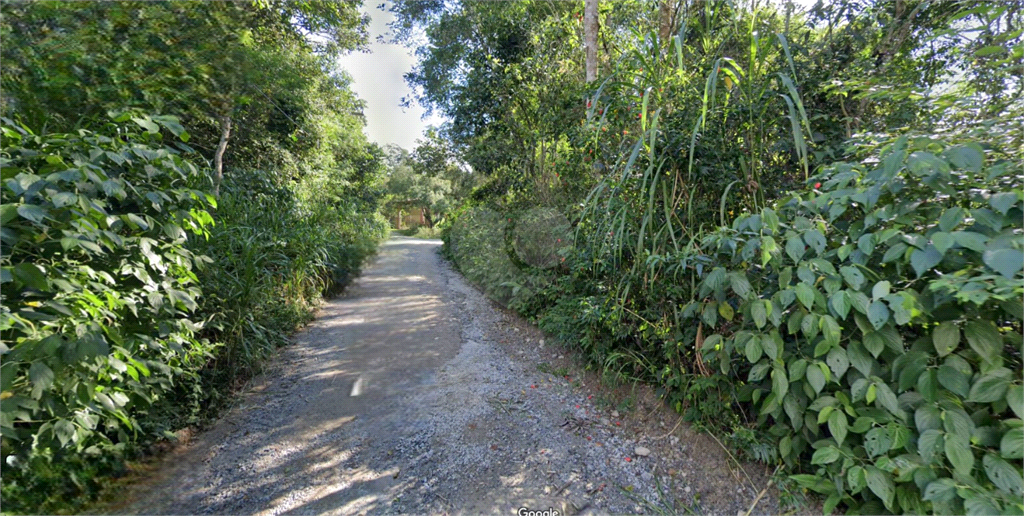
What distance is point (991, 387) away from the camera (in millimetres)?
1048

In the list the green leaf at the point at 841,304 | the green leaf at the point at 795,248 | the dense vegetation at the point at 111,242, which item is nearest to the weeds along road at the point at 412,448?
the dense vegetation at the point at 111,242

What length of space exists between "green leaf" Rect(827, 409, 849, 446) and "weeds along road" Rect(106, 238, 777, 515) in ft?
1.60

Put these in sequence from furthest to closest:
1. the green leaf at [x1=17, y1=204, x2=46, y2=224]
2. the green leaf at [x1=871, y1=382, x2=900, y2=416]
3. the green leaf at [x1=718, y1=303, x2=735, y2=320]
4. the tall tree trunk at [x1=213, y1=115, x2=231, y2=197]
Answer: the tall tree trunk at [x1=213, y1=115, x2=231, y2=197], the green leaf at [x1=718, y1=303, x2=735, y2=320], the green leaf at [x1=871, y1=382, x2=900, y2=416], the green leaf at [x1=17, y1=204, x2=46, y2=224]

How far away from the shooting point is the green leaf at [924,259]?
1109mm

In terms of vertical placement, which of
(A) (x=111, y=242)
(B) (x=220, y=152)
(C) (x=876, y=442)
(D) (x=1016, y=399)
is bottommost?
(C) (x=876, y=442)

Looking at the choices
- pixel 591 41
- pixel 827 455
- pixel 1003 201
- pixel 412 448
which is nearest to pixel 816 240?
pixel 1003 201

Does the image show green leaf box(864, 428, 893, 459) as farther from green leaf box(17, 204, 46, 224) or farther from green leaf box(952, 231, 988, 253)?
green leaf box(17, 204, 46, 224)

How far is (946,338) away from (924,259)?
233mm

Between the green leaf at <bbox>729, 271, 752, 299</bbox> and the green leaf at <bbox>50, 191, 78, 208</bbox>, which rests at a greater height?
the green leaf at <bbox>50, 191, 78, 208</bbox>

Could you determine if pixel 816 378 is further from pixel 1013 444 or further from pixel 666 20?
pixel 666 20

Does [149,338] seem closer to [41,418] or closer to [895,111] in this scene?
[41,418]

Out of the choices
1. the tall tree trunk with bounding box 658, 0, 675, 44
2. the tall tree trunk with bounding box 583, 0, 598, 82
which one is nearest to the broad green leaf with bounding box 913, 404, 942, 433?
the tall tree trunk with bounding box 658, 0, 675, 44

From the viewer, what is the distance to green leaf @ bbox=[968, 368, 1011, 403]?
1.03 meters

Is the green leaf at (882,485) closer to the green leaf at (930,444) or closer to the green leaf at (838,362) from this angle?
the green leaf at (930,444)
